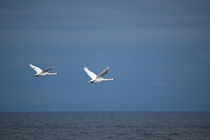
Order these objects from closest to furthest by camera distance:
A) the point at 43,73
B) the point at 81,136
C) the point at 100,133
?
the point at 43,73 < the point at 81,136 < the point at 100,133

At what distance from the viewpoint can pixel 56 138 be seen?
254 ft

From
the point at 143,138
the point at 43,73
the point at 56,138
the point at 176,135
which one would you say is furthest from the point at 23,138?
the point at 176,135

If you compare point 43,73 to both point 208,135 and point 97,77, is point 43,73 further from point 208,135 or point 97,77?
point 208,135

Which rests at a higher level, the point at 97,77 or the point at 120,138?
the point at 97,77

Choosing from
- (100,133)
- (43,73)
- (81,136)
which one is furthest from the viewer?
(100,133)

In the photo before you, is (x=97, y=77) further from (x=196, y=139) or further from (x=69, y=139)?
(x=196, y=139)

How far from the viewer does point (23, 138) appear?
3054 inches

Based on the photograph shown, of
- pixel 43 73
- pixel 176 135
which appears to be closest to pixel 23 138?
pixel 43 73

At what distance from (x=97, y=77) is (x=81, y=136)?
17.6 metres

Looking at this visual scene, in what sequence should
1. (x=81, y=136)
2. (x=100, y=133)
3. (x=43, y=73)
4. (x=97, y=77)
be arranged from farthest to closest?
(x=100, y=133)
(x=81, y=136)
(x=43, y=73)
(x=97, y=77)

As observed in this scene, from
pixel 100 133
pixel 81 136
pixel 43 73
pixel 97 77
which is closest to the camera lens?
pixel 97 77

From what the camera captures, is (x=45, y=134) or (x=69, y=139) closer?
(x=69, y=139)

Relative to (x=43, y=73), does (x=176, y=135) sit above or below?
below

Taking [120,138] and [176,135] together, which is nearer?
[120,138]
